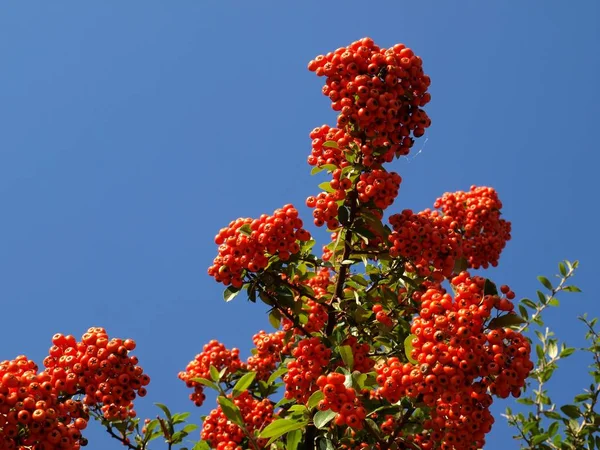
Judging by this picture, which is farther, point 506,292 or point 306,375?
point 306,375

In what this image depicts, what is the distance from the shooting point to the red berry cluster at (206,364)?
11227 millimetres

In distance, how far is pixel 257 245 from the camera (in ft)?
29.0

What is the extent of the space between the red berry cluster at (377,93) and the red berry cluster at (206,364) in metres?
4.69

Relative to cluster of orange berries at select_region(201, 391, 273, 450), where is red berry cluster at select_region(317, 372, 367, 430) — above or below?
below

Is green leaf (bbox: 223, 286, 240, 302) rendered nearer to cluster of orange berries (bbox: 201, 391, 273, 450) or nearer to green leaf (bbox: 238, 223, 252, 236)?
green leaf (bbox: 238, 223, 252, 236)

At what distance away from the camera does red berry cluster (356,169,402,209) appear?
8.83 metres

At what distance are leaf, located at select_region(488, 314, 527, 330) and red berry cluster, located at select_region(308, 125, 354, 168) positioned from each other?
11.0 feet

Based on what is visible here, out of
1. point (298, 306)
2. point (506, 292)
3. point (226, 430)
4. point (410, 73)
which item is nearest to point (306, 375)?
point (298, 306)

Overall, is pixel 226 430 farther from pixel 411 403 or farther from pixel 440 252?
pixel 440 252

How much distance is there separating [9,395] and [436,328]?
4414 millimetres

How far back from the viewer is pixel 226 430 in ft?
30.7

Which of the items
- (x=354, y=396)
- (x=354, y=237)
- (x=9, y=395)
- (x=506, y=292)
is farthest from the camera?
(x=354, y=237)

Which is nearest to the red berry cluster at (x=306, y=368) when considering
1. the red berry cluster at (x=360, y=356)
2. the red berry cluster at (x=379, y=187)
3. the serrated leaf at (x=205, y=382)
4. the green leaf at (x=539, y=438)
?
the red berry cluster at (x=360, y=356)

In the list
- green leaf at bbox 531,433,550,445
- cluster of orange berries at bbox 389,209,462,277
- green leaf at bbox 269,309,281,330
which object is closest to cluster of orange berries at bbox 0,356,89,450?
green leaf at bbox 269,309,281,330
